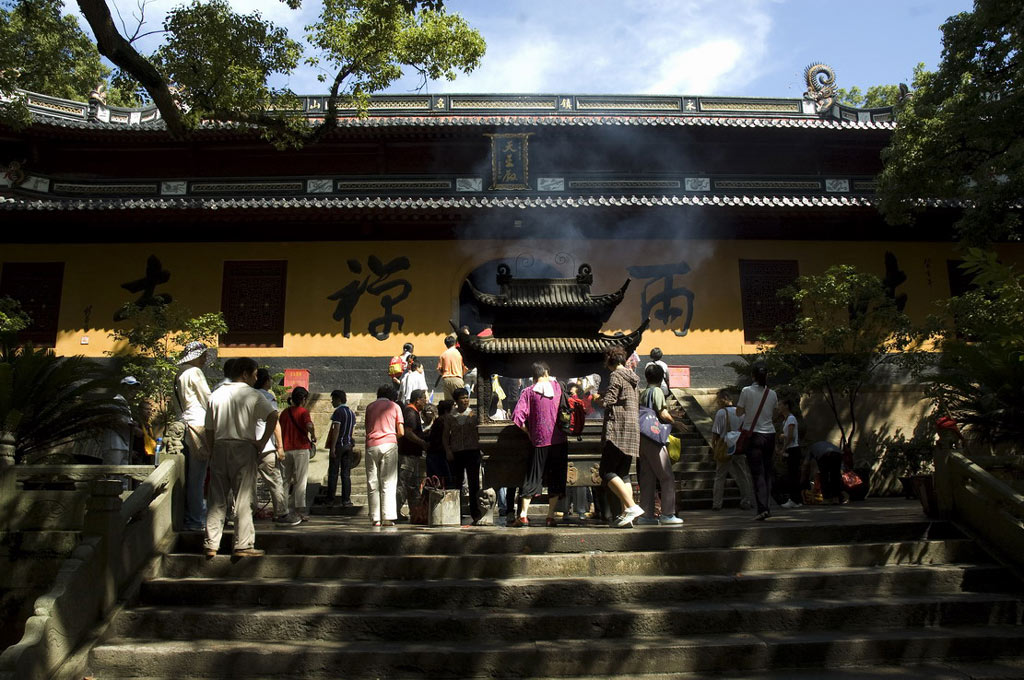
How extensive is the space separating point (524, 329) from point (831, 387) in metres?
5.29

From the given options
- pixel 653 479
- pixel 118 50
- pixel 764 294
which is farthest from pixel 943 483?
pixel 764 294

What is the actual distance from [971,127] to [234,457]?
954 centimetres

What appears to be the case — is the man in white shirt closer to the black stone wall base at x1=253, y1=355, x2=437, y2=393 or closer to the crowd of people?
the crowd of people

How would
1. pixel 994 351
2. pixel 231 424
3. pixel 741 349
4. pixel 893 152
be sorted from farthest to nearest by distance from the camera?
pixel 741 349
pixel 893 152
pixel 994 351
pixel 231 424

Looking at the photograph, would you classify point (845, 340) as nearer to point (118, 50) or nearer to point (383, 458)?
point (383, 458)

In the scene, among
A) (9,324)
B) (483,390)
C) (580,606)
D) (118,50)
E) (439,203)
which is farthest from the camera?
(439,203)

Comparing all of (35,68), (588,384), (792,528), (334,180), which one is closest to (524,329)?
(588,384)

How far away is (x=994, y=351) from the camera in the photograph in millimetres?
7070

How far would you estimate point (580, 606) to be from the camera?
5.18 meters

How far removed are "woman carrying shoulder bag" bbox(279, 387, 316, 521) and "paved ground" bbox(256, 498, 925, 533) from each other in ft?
1.02

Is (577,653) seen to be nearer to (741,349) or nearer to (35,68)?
(35,68)

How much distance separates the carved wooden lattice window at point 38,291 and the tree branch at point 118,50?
8443 millimetres

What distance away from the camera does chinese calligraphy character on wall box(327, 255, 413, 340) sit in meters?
15.4

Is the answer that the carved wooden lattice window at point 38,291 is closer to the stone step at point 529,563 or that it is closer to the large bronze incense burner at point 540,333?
the large bronze incense burner at point 540,333
